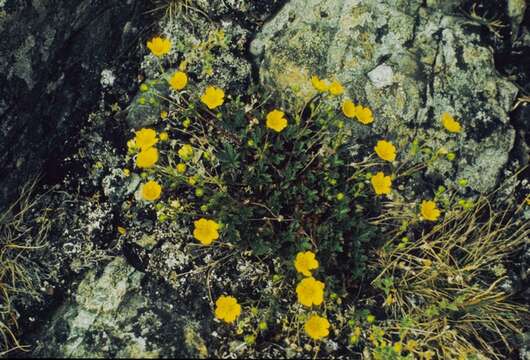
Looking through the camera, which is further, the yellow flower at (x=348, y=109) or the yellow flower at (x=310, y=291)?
the yellow flower at (x=348, y=109)

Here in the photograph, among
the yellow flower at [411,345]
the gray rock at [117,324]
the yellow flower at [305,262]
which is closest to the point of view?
the gray rock at [117,324]

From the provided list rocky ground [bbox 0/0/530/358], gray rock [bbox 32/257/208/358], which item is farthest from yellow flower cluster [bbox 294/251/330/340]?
gray rock [bbox 32/257/208/358]

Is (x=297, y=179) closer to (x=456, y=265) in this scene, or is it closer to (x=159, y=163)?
(x=159, y=163)

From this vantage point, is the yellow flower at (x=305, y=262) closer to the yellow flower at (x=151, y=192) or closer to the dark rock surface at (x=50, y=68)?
the yellow flower at (x=151, y=192)

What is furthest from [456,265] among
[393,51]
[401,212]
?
[393,51]

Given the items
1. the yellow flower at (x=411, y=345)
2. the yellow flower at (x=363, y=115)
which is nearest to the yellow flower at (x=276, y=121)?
the yellow flower at (x=363, y=115)

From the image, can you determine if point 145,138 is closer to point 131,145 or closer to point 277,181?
point 131,145

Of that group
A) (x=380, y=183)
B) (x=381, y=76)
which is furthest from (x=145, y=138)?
(x=381, y=76)
